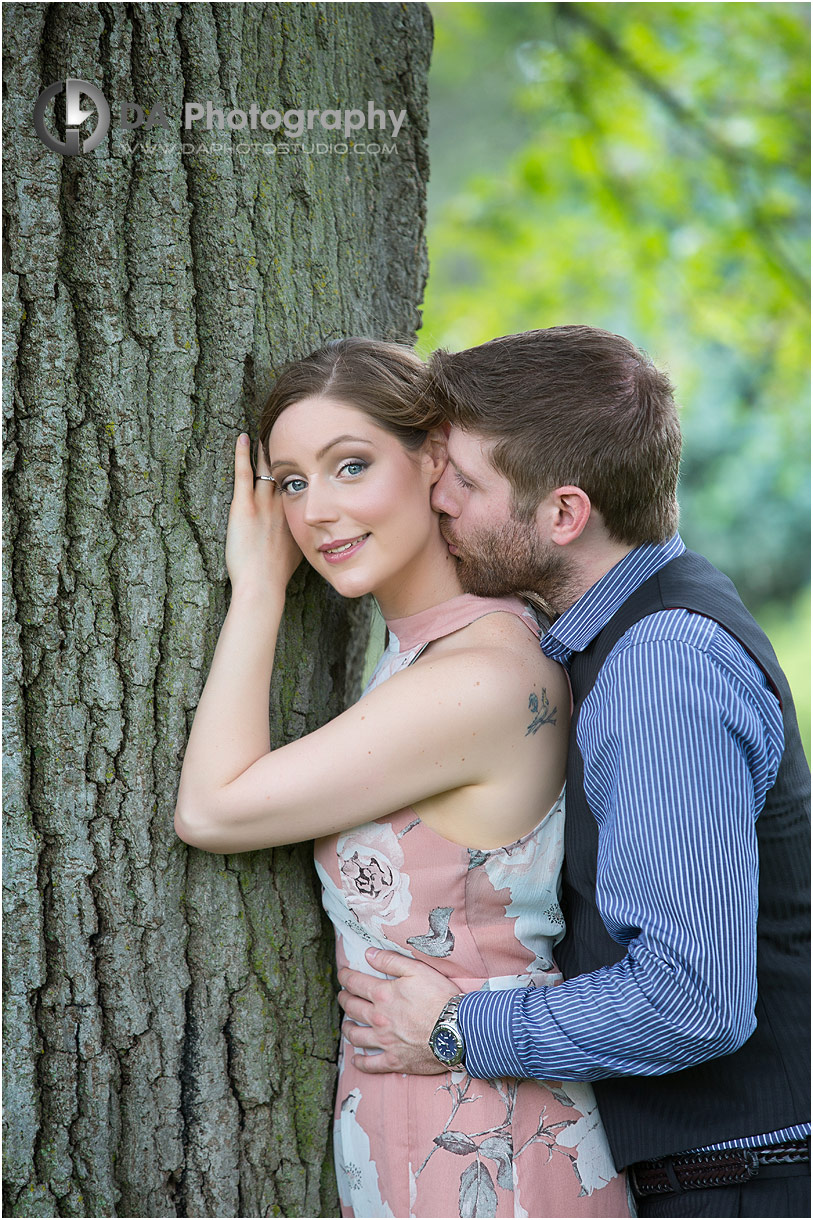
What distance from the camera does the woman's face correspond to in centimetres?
200

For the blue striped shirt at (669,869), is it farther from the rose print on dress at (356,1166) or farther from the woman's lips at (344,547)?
the woman's lips at (344,547)

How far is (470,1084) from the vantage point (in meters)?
1.90

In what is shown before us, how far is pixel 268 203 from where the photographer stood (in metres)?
2.07

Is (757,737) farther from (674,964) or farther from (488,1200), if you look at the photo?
(488,1200)

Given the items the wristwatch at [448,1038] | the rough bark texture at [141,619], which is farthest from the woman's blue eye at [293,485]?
the wristwatch at [448,1038]

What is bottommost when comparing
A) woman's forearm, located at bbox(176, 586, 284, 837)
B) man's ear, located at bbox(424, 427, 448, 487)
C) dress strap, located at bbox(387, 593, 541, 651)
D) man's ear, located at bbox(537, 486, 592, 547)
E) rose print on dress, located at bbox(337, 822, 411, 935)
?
rose print on dress, located at bbox(337, 822, 411, 935)

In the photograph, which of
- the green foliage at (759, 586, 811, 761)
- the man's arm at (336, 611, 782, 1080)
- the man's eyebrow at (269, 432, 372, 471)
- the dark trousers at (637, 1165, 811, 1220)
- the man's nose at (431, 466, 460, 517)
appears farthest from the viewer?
the green foliage at (759, 586, 811, 761)

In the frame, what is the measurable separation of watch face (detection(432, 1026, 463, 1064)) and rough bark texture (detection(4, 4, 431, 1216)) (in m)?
0.42

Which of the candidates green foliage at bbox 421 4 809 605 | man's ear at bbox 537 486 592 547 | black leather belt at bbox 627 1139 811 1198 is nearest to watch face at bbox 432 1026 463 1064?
black leather belt at bbox 627 1139 811 1198

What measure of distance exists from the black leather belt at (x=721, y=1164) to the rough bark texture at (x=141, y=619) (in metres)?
0.78

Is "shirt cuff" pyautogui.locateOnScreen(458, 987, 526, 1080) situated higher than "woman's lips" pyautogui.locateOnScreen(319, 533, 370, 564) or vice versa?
"woman's lips" pyautogui.locateOnScreen(319, 533, 370, 564)

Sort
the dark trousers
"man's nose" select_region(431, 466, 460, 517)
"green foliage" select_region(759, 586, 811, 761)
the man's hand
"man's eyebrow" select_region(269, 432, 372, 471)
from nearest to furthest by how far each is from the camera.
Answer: the dark trousers
the man's hand
"man's eyebrow" select_region(269, 432, 372, 471)
"man's nose" select_region(431, 466, 460, 517)
"green foliage" select_region(759, 586, 811, 761)

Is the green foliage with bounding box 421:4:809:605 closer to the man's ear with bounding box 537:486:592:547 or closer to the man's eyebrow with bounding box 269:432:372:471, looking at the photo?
the man's ear with bounding box 537:486:592:547

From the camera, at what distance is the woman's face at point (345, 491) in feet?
6.56
